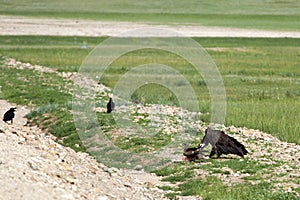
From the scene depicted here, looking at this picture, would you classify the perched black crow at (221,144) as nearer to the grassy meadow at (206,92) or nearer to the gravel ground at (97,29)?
the grassy meadow at (206,92)

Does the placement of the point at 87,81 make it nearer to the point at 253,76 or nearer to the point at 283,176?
the point at 253,76

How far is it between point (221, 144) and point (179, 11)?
9746 cm

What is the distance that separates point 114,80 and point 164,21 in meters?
57.6

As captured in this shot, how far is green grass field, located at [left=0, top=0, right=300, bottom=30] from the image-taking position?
94625mm

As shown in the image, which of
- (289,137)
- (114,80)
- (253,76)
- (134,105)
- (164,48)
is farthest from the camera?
(164,48)

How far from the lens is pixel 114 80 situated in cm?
3653

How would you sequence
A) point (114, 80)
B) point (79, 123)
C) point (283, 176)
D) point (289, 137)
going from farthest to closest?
point (114, 80), point (79, 123), point (289, 137), point (283, 176)

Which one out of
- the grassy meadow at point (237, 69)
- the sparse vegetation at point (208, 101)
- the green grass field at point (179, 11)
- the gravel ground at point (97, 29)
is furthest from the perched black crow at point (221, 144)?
the green grass field at point (179, 11)

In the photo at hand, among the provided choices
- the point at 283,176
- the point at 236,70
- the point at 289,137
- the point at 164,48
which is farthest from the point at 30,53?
the point at 283,176

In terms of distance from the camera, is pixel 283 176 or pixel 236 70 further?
pixel 236 70

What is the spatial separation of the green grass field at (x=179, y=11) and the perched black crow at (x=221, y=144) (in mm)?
67029

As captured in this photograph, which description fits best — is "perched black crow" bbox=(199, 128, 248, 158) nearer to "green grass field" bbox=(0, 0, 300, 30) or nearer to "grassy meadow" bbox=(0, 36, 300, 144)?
"grassy meadow" bbox=(0, 36, 300, 144)

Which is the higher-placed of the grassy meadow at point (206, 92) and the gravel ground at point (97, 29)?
the gravel ground at point (97, 29)

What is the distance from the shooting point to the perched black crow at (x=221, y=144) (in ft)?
56.9
